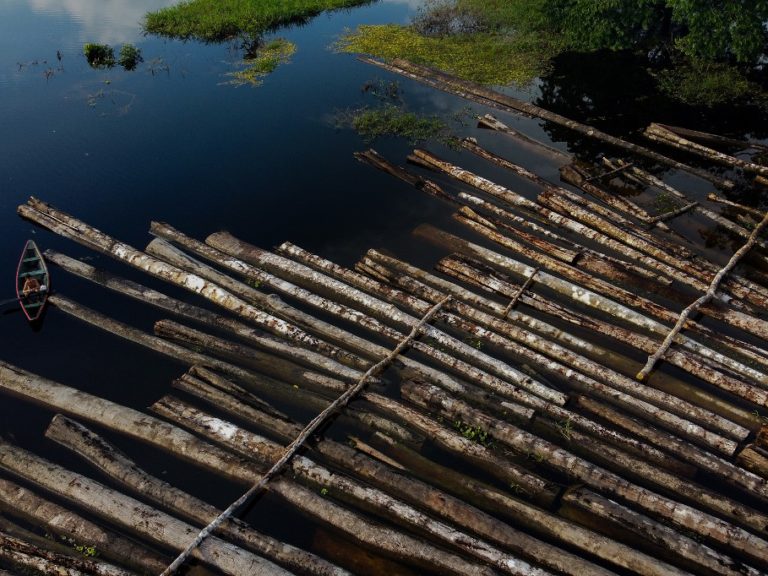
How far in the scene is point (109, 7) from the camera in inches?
1823

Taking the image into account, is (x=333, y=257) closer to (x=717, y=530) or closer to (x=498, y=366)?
(x=498, y=366)

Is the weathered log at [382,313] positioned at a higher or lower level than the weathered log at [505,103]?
lower

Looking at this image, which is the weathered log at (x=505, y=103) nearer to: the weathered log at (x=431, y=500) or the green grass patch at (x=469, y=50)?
the green grass patch at (x=469, y=50)

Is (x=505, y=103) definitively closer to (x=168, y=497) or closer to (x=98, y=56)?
(x=98, y=56)

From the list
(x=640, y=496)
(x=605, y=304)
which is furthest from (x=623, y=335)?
(x=640, y=496)

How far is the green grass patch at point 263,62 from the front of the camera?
33969mm

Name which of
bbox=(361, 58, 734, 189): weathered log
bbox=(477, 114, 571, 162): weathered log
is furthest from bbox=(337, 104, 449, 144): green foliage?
bbox=(361, 58, 734, 189): weathered log

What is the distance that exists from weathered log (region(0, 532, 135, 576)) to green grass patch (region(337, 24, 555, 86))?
30.0 m

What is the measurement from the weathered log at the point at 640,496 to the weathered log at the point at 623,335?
2.23m

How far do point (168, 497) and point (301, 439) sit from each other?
290 cm

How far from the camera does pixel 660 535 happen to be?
1113 cm

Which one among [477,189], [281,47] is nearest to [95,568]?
[477,189]

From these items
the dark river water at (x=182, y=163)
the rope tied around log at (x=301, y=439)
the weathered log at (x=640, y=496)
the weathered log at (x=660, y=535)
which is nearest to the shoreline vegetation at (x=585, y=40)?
the dark river water at (x=182, y=163)

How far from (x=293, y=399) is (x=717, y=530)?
9364mm
